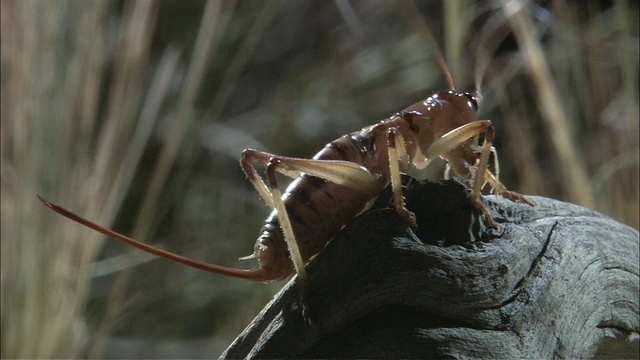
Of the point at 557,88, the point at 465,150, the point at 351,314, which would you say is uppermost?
the point at 557,88

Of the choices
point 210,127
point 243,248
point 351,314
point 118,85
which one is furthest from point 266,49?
point 351,314

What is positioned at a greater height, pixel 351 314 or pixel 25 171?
pixel 25 171

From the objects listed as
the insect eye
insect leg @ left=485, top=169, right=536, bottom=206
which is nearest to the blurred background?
the insect eye

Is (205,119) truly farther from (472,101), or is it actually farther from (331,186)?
(331,186)

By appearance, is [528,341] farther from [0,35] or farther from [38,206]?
[0,35]

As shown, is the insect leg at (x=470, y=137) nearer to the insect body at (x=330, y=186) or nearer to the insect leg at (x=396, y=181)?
the insect body at (x=330, y=186)

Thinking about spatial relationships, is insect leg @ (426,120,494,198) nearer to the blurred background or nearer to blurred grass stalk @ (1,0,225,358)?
the blurred background

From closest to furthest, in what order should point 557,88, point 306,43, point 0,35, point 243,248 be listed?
point 0,35, point 557,88, point 243,248, point 306,43

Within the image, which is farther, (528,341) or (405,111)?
(405,111)
